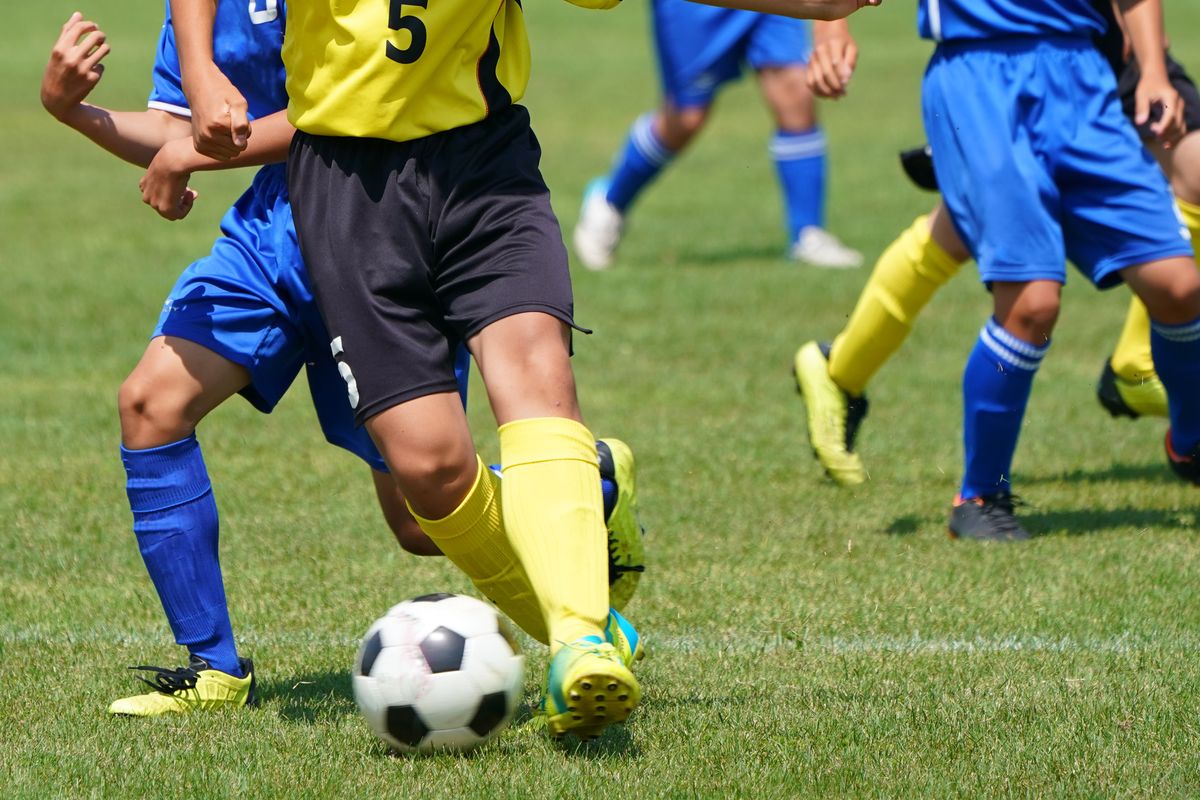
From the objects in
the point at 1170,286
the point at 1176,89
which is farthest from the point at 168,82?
the point at 1176,89

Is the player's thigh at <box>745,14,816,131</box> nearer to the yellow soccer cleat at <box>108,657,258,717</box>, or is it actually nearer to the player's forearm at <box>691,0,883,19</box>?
the player's forearm at <box>691,0,883,19</box>

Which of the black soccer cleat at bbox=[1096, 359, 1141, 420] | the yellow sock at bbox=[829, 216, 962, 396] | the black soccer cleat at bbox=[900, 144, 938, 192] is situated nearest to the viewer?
the black soccer cleat at bbox=[900, 144, 938, 192]

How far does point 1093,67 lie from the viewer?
5.12m

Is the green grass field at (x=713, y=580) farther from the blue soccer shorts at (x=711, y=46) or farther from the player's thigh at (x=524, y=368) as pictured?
the blue soccer shorts at (x=711, y=46)

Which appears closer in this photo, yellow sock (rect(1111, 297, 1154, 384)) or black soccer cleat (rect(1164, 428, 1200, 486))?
black soccer cleat (rect(1164, 428, 1200, 486))

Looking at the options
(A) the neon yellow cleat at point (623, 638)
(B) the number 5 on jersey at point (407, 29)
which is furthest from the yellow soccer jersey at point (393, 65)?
(A) the neon yellow cleat at point (623, 638)

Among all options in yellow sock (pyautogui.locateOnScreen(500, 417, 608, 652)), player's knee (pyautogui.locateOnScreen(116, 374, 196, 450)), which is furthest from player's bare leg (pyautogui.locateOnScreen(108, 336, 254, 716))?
yellow sock (pyautogui.locateOnScreen(500, 417, 608, 652))

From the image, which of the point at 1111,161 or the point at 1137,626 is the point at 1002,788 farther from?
the point at 1111,161

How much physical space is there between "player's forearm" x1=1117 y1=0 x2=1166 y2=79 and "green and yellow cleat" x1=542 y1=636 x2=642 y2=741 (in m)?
2.75

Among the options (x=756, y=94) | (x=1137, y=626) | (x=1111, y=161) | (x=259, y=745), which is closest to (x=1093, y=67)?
(x=1111, y=161)

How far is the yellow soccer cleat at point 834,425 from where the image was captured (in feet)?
19.7

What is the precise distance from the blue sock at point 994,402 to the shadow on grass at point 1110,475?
84 centimetres

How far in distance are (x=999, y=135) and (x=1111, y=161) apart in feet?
1.03

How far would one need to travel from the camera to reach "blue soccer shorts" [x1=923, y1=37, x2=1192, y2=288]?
16.5 ft
